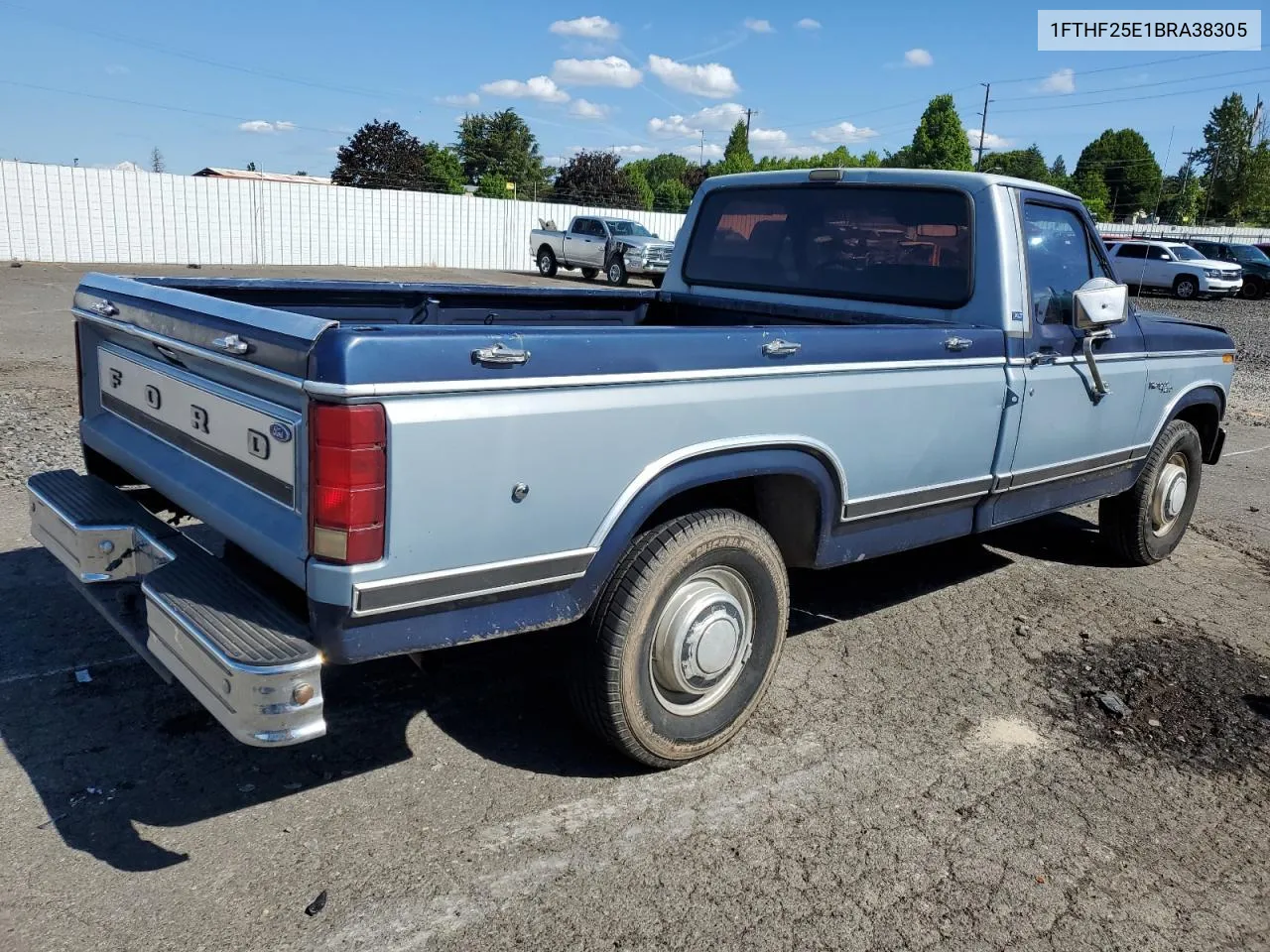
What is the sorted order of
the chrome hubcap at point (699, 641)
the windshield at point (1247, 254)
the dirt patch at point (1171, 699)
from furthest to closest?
the windshield at point (1247, 254) < the dirt patch at point (1171, 699) < the chrome hubcap at point (699, 641)

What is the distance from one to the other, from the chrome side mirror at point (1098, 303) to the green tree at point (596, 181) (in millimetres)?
61680

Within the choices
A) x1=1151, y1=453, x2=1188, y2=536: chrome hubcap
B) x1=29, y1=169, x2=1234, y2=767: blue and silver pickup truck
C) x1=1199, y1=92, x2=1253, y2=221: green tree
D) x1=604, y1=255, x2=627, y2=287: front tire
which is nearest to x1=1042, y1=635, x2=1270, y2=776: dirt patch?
x1=29, y1=169, x2=1234, y2=767: blue and silver pickup truck

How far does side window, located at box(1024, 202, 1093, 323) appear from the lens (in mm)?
4496

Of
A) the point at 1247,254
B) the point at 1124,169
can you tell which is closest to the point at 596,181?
the point at 1247,254

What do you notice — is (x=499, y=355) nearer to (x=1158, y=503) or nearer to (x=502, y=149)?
(x=1158, y=503)

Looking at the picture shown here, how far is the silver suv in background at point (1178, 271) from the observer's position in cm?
2811

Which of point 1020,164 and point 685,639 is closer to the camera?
point 685,639

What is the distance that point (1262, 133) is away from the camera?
279 feet

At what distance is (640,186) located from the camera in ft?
219

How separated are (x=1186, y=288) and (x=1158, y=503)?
26.6 m

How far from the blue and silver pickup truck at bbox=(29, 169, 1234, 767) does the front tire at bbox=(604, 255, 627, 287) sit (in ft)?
72.0

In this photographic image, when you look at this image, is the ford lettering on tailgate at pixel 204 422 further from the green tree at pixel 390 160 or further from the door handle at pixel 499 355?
the green tree at pixel 390 160

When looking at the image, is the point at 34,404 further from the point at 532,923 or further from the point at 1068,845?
the point at 1068,845

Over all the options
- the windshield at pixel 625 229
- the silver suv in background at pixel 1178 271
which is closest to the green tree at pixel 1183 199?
the silver suv in background at pixel 1178 271
